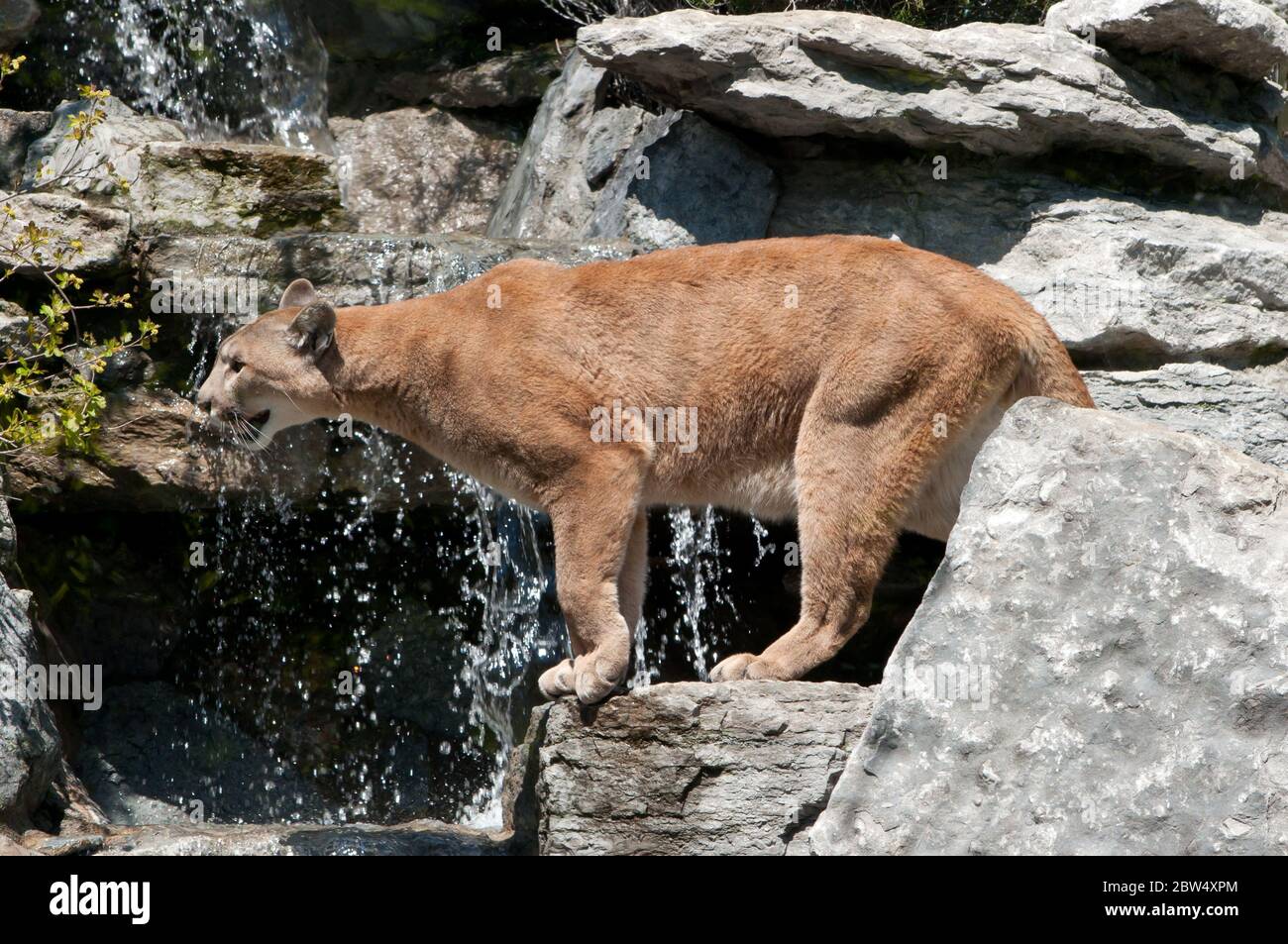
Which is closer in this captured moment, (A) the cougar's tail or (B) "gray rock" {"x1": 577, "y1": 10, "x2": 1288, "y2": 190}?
(A) the cougar's tail

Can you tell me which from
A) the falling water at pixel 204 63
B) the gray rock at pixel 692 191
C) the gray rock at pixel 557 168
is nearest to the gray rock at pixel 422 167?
the falling water at pixel 204 63

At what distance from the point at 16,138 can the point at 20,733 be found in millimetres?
4750

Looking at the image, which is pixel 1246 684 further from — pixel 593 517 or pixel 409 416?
pixel 409 416

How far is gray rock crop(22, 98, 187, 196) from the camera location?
32.2 ft

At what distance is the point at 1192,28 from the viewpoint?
9.84 metres

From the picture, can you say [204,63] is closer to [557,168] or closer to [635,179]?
[557,168]

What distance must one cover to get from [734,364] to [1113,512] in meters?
2.38

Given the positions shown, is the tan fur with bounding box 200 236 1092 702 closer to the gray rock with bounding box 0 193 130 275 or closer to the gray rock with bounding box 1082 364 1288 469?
the gray rock with bounding box 0 193 130 275

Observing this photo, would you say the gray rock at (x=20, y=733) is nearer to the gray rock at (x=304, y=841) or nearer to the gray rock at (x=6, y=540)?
the gray rock at (x=304, y=841)

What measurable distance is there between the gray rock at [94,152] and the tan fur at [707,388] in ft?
8.72

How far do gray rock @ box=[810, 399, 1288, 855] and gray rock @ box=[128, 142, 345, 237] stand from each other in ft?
20.8

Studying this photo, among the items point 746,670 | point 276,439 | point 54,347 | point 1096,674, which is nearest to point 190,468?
point 276,439


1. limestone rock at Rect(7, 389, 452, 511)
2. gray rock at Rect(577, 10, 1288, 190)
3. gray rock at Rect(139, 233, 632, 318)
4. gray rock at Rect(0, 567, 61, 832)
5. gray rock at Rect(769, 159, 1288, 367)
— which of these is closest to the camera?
gray rock at Rect(0, 567, 61, 832)

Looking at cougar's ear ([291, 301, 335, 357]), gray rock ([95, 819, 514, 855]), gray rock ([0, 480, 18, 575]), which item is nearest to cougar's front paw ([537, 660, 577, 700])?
gray rock ([95, 819, 514, 855])
